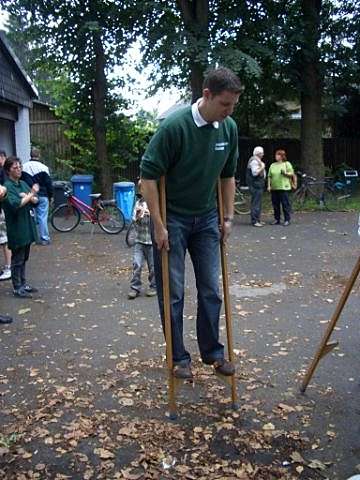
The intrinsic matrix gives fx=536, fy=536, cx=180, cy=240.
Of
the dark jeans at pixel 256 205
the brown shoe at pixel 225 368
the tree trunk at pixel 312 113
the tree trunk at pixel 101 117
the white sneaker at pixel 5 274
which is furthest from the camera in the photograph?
the tree trunk at pixel 312 113

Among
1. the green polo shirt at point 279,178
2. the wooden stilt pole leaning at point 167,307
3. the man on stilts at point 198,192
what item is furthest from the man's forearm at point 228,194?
the green polo shirt at point 279,178

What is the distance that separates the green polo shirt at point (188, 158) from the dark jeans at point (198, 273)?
4.3 inches

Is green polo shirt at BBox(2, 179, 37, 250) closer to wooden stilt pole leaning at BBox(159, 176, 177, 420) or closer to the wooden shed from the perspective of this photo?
wooden stilt pole leaning at BBox(159, 176, 177, 420)

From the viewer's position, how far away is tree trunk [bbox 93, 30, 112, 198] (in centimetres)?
1634

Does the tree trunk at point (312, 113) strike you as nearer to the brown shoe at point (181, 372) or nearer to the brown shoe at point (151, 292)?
the brown shoe at point (151, 292)

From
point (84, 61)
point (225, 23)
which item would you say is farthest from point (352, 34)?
point (84, 61)

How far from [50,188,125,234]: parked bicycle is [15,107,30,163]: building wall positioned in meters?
4.24

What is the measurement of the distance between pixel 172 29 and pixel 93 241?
699 centimetres

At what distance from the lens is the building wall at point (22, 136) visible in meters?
16.6

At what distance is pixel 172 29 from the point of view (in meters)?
15.1

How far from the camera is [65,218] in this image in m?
13.3

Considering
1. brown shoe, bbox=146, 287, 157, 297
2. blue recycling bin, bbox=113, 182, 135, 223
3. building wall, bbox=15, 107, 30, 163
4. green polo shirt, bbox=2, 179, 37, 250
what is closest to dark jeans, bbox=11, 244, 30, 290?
green polo shirt, bbox=2, 179, 37, 250

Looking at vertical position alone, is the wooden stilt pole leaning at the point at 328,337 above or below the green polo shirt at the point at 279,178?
below

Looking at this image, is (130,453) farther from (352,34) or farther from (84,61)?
(352,34)
